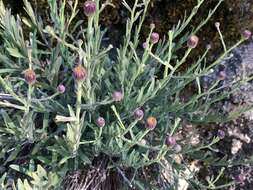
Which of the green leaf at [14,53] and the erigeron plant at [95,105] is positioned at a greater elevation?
the green leaf at [14,53]

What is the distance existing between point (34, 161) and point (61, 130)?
0.15 metres

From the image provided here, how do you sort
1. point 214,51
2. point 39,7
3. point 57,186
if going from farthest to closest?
point 214,51 → point 39,7 → point 57,186

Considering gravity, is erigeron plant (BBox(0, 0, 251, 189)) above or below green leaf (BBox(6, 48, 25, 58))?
below

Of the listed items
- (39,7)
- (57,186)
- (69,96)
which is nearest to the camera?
(57,186)

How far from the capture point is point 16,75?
4.77ft

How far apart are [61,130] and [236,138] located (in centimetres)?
65

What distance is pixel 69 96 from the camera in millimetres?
1387

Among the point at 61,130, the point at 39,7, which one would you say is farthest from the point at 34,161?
the point at 39,7

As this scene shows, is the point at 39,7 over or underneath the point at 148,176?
over

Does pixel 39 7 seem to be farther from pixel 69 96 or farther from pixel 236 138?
pixel 236 138

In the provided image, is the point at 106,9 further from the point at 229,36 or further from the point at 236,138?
the point at 236,138

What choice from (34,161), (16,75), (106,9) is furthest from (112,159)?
(106,9)

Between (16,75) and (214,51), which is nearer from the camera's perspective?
(16,75)

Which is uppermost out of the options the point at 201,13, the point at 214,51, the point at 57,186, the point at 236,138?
the point at 201,13
